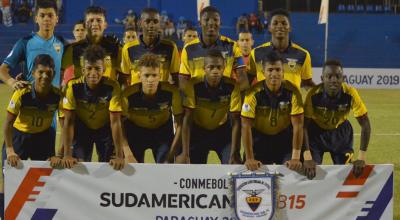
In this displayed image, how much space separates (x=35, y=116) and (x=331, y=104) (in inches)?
106

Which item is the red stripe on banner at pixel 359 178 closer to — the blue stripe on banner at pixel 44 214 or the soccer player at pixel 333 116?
the soccer player at pixel 333 116

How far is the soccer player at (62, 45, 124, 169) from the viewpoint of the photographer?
604 cm

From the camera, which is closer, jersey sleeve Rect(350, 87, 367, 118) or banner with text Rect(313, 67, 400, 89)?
jersey sleeve Rect(350, 87, 367, 118)

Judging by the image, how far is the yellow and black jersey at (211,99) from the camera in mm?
6336

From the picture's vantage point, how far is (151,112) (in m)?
6.39

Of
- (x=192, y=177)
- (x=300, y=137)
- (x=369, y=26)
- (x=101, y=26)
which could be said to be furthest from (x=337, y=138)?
(x=369, y=26)

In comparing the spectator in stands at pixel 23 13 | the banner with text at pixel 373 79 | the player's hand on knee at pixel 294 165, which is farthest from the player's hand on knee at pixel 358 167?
the spectator in stands at pixel 23 13

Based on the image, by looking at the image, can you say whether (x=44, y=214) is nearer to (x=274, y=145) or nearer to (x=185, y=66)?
(x=274, y=145)

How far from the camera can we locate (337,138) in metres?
6.82

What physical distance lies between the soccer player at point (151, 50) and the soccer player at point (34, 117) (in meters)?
1.13

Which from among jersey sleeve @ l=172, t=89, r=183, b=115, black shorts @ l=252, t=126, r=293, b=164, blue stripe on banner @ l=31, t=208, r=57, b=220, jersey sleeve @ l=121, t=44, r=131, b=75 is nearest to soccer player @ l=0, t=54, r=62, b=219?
blue stripe on banner @ l=31, t=208, r=57, b=220

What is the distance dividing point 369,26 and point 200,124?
27.5m

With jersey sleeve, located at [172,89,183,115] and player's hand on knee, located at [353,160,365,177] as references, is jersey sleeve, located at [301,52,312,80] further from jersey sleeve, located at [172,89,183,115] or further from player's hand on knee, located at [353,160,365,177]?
player's hand on knee, located at [353,160,365,177]

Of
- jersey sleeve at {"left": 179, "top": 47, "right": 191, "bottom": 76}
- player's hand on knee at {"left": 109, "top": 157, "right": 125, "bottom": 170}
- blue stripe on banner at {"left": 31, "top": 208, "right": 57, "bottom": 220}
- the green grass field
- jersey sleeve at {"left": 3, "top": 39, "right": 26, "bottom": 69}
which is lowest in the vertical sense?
the green grass field
